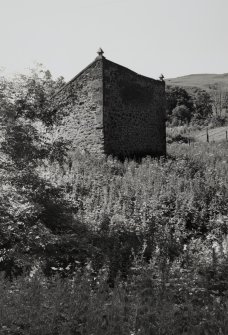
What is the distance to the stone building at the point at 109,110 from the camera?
15.1m

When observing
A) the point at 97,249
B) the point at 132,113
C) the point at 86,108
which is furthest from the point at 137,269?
the point at 132,113

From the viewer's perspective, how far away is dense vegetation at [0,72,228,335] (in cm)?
392

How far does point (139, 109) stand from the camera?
56.3 feet

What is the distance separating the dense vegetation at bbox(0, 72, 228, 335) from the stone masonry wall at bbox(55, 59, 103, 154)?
5691mm

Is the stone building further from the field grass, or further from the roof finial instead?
the field grass

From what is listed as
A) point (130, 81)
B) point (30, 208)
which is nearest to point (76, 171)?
point (30, 208)

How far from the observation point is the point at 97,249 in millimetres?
6066

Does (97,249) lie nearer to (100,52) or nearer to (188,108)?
(100,52)

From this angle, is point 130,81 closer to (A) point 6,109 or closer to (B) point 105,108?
(B) point 105,108

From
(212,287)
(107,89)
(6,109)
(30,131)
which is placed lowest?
(212,287)

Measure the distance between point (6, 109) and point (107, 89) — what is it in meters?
9.90

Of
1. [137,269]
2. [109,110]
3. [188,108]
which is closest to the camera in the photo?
[137,269]

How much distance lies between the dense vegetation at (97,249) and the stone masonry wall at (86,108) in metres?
5.69

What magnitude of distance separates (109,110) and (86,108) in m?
1.13
